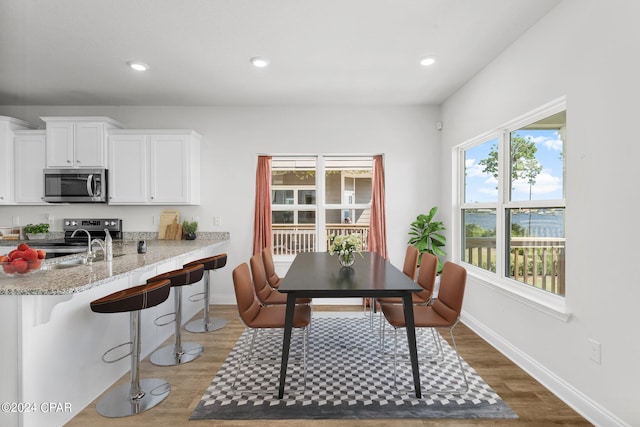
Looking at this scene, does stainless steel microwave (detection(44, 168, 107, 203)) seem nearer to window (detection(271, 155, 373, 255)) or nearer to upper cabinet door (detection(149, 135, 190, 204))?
upper cabinet door (detection(149, 135, 190, 204))

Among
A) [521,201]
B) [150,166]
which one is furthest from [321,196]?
[521,201]

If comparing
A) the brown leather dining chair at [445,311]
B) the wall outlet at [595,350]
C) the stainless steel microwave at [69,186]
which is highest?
the stainless steel microwave at [69,186]

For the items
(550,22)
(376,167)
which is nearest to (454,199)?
(376,167)

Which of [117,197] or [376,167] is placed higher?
[376,167]

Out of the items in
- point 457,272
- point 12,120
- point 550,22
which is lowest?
point 457,272

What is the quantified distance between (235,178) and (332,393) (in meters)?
3.05

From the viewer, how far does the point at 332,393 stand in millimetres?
2215

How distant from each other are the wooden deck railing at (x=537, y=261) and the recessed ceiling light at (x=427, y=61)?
6.19 feet

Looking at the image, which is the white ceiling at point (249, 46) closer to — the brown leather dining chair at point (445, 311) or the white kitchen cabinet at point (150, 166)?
the white kitchen cabinet at point (150, 166)

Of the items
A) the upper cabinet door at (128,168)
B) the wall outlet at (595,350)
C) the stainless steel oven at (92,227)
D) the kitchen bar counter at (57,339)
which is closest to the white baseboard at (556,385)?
the wall outlet at (595,350)

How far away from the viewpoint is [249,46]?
276 centimetres

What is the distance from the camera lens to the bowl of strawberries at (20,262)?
1921 millimetres

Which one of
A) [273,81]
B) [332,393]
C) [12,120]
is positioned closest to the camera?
[332,393]

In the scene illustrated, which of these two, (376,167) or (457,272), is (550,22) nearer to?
(457,272)
